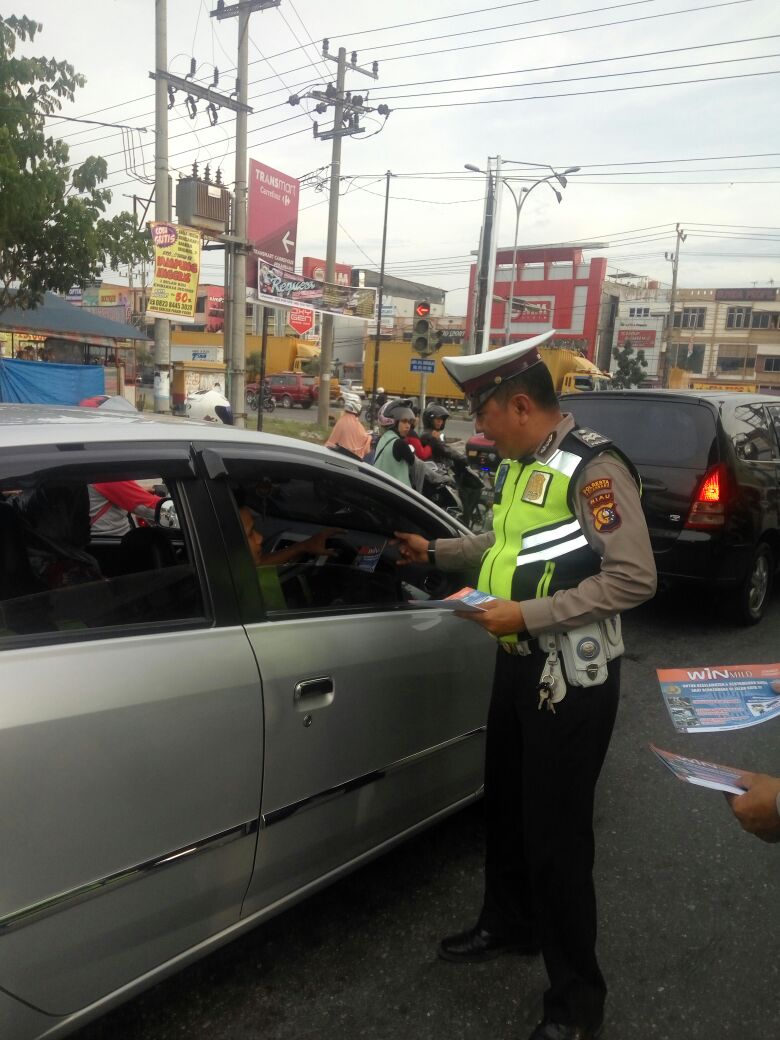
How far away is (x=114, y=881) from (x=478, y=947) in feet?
4.06

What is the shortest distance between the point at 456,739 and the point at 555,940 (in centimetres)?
75

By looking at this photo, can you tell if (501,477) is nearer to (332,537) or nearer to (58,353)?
(332,537)

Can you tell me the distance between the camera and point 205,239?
1514 centimetres

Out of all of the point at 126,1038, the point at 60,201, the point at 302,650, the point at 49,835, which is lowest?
the point at 126,1038

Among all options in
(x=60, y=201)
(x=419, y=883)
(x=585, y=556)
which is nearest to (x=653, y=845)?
(x=419, y=883)

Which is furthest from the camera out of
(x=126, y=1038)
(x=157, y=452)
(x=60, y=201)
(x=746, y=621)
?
(x=60, y=201)

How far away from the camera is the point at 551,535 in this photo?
6.61 feet

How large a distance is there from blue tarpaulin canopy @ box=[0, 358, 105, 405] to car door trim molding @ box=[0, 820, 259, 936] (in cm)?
1145

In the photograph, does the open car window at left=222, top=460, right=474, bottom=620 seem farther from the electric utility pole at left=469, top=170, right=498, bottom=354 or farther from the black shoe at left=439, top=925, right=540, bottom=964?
the electric utility pole at left=469, top=170, right=498, bottom=354

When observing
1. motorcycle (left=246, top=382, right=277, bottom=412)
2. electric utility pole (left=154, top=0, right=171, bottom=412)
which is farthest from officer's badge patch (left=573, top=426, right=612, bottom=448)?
motorcycle (left=246, top=382, right=277, bottom=412)

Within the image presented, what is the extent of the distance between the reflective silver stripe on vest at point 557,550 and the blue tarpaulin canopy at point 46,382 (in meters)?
11.6

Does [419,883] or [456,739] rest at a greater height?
[456,739]

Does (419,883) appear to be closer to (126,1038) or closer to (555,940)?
(555,940)

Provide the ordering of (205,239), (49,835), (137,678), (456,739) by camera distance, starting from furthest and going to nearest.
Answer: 1. (205,239)
2. (456,739)
3. (137,678)
4. (49,835)
